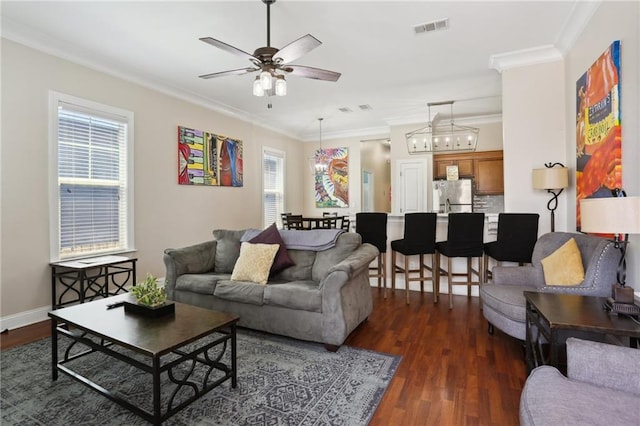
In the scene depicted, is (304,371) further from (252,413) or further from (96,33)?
(96,33)

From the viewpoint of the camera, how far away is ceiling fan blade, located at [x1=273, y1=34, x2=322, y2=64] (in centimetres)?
236

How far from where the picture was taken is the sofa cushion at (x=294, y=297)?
2.68 meters

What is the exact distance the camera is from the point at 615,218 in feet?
5.40

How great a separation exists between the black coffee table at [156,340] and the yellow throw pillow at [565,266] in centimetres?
242

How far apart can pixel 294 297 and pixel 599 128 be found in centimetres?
284

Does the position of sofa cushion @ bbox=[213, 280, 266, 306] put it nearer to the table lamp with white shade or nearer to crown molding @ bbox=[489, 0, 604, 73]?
the table lamp with white shade

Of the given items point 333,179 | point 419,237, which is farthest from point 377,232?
point 333,179

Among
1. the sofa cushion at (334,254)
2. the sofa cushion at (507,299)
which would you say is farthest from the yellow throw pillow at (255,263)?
the sofa cushion at (507,299)

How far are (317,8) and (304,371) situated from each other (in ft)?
9.76

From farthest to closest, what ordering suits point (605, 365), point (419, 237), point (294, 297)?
point (419, 237)
point (294, 297)
point (605, 365)

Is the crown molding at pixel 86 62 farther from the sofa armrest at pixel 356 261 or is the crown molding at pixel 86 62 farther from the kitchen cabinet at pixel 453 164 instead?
the kitchen cabinet at pixel 453 164

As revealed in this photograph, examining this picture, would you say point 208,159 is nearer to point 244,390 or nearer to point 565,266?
point 244,390

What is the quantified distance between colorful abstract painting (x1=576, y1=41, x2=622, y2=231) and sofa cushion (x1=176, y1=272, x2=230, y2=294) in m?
3.40

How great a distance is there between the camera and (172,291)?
135 inches
